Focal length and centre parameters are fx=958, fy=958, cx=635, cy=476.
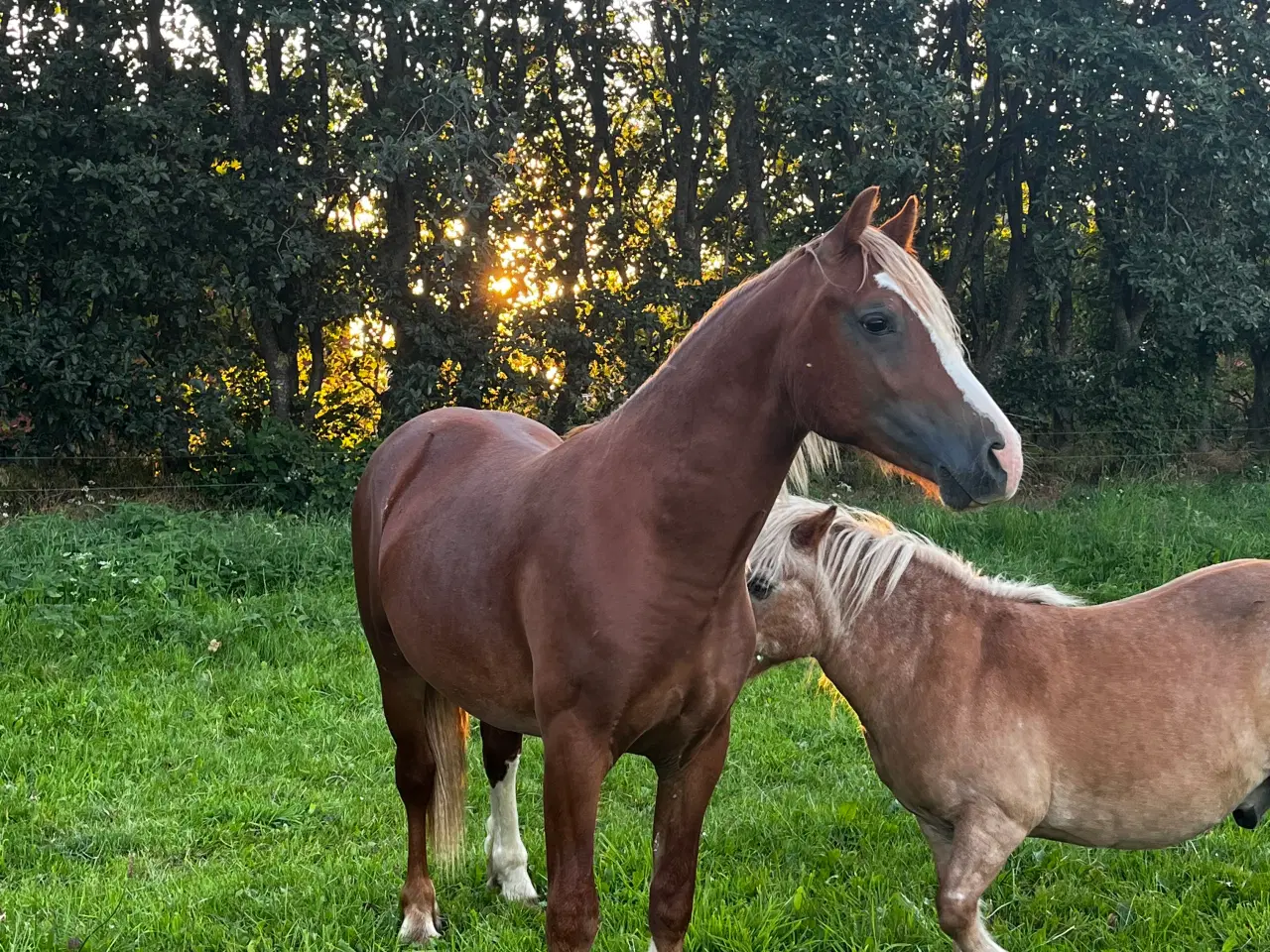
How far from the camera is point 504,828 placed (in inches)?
135

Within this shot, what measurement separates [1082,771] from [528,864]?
1.98m

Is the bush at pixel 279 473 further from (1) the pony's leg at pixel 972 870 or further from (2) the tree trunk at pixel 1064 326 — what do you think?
(2) the tree trunk at pixel 1064 326

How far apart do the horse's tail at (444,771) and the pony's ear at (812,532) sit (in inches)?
51.7

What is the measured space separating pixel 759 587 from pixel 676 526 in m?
1.06

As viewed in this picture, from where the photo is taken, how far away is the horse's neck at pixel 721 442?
205 centimetres

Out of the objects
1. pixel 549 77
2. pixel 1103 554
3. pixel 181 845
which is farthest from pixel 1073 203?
pixel 181 845

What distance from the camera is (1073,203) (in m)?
10.5

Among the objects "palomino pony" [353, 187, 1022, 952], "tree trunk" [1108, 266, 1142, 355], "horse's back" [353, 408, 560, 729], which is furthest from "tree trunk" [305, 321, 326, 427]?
"tree trunk" [1108, 266, 1142, 355]

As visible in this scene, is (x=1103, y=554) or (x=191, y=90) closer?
(x=1103, y=554)

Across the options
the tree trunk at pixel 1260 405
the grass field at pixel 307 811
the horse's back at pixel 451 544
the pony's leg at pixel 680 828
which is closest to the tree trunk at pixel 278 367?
the grass field at pixel 307 811

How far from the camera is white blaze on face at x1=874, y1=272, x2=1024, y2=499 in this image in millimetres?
1761

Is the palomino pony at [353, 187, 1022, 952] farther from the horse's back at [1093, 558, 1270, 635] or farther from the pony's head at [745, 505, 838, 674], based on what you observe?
the horse's back at [1093, 558, 1270, 635]

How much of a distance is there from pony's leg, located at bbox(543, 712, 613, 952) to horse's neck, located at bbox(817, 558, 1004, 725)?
1122 millimetres

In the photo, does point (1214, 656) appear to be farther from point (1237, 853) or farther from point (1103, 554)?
point (1103, 554)
